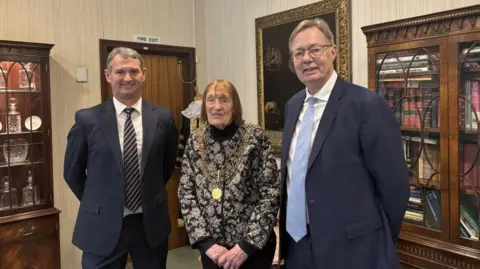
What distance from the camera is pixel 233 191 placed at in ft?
5.75

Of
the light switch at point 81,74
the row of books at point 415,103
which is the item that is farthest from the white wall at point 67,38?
the row of books at point 415,103

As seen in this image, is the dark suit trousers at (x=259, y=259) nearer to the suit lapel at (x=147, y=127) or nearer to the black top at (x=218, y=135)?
the black top at (x=218, y=135)

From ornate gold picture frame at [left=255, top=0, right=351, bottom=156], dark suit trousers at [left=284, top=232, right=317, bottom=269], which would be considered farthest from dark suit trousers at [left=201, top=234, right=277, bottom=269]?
ornate gold picture frame at [left=255, top=0, right=351, bottom=156]

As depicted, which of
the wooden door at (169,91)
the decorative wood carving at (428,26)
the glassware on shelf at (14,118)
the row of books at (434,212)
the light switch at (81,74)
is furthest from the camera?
the wooden door at (169,91)

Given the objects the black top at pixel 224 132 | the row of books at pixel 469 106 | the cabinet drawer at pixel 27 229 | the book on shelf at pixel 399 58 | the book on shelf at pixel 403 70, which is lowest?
the cabinet drawer at pixel 27 229

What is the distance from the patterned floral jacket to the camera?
5.75 ft

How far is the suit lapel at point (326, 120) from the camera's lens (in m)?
1.49

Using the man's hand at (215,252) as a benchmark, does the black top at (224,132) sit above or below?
above

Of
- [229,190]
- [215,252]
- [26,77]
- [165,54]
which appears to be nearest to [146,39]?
[165,54]

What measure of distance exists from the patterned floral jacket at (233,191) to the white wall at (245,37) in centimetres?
153

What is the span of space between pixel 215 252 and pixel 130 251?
484mm

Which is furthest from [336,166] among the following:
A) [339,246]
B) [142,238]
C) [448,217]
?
[448,217]

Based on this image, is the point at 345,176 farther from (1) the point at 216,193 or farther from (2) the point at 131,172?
(2) the point at 131,172

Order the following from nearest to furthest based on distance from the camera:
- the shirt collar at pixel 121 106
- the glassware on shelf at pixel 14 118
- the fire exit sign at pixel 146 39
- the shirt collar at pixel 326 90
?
the shirt collar at pixel 326 90
the shirt collar at pixel 121 106
the glassware on shelf at pixel 14 118
the fire exit sign at pixel 146 39
